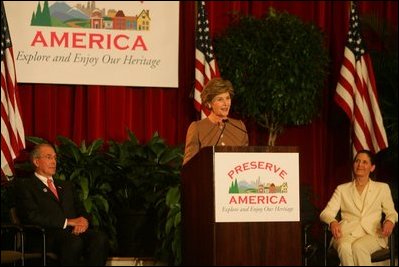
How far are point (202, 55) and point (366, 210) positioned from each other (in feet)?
7.59

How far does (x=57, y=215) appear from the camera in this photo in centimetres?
591

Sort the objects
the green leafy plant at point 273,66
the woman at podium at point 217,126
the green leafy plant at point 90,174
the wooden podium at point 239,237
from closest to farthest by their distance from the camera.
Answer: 1. the wooden podium at point 239,237
2. the woman at podium at point 217,126
3. the green leafy plant at point 90,174
4. the green leafy plant at point 273,66

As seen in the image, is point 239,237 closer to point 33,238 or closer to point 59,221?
point 59,221

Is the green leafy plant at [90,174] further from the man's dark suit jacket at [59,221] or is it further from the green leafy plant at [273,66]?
the green leafy plant at [273,66]

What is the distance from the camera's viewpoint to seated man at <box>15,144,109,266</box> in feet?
19.0

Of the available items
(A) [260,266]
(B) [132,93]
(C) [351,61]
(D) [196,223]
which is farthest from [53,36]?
(A) [260,266]

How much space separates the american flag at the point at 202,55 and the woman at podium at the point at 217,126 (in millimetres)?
2956

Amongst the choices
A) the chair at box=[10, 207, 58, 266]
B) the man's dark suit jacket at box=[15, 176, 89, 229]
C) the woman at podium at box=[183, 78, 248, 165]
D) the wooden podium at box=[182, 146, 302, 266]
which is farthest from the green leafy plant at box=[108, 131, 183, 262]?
the wooden podium at box=[182, 146, 302, 266]

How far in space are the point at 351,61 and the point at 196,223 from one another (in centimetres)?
414

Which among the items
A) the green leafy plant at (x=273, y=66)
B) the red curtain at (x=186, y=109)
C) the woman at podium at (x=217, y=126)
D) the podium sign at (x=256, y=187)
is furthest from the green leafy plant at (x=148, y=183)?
the podium sign at (x=256, y=187)

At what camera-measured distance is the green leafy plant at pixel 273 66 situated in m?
7.48

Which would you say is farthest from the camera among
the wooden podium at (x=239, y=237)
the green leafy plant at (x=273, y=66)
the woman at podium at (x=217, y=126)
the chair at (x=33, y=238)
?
the green leafy plant at (x=273, y=66)

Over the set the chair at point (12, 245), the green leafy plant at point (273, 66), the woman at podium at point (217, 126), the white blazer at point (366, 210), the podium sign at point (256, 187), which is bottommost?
the chair at point (12, 245)

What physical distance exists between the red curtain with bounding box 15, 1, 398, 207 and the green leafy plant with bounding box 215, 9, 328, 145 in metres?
0.46
